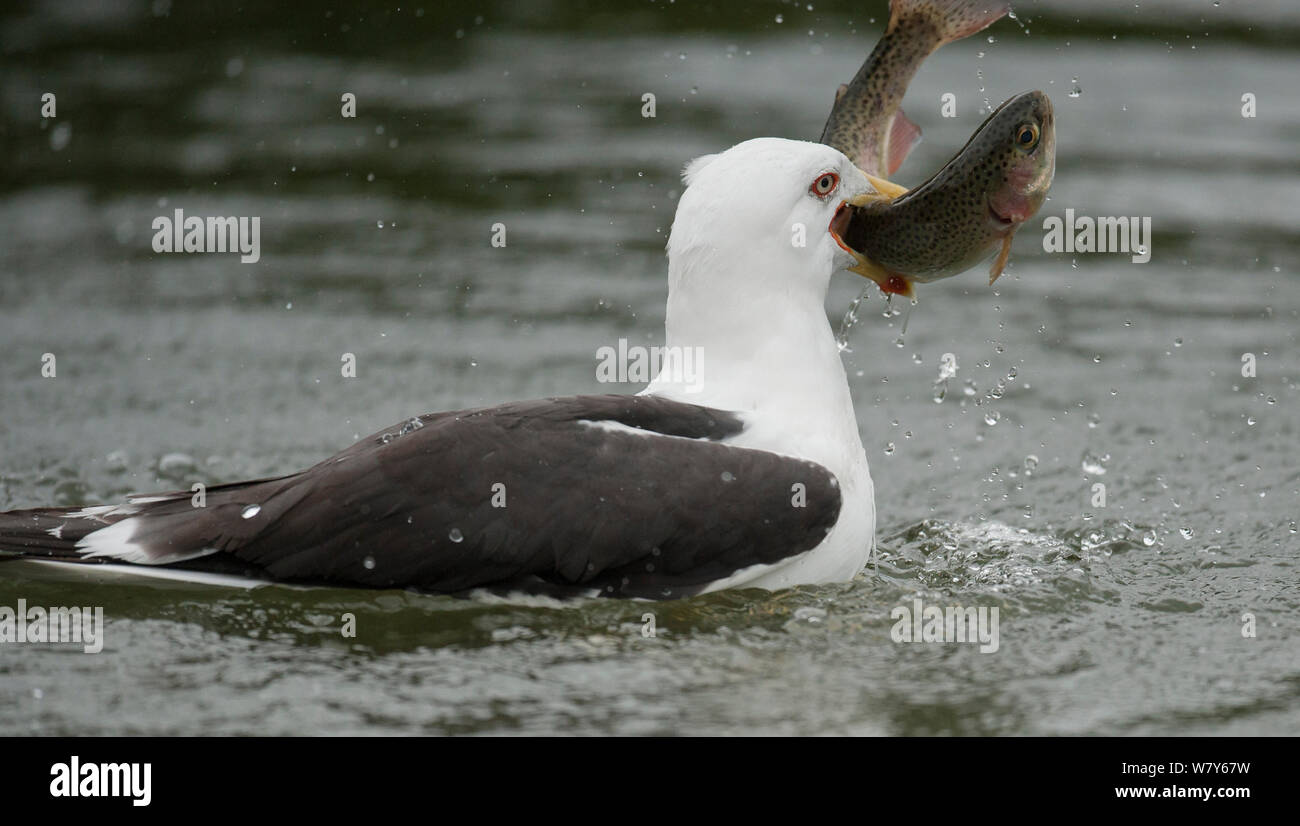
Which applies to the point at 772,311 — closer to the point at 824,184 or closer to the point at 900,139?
the point at 824,184

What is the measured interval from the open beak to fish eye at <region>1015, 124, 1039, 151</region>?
560 mm

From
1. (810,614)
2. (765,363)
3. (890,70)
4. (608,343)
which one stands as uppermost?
(890,70)

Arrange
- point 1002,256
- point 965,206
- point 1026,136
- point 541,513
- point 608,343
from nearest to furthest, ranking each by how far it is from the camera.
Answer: point 541,513 < point 1026,136 < point 965,206 < point 1002,256 < point 608,343

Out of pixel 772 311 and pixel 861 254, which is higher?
pixel 861 254

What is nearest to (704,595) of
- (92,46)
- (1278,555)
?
(1278,555)

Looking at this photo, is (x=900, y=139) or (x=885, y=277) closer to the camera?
(x=885, y=277)

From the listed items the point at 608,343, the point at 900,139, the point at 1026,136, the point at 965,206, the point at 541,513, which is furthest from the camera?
the point at 608,343

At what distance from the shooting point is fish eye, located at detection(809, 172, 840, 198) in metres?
6.06

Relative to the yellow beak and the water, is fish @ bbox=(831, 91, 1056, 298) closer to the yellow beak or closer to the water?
the yellow beak

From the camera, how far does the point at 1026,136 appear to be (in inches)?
228

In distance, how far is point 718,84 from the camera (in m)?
12.6

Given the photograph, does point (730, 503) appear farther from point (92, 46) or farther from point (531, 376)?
point (92, 46)

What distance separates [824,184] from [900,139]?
82cm

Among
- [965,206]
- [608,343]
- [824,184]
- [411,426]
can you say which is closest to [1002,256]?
[965,206]
